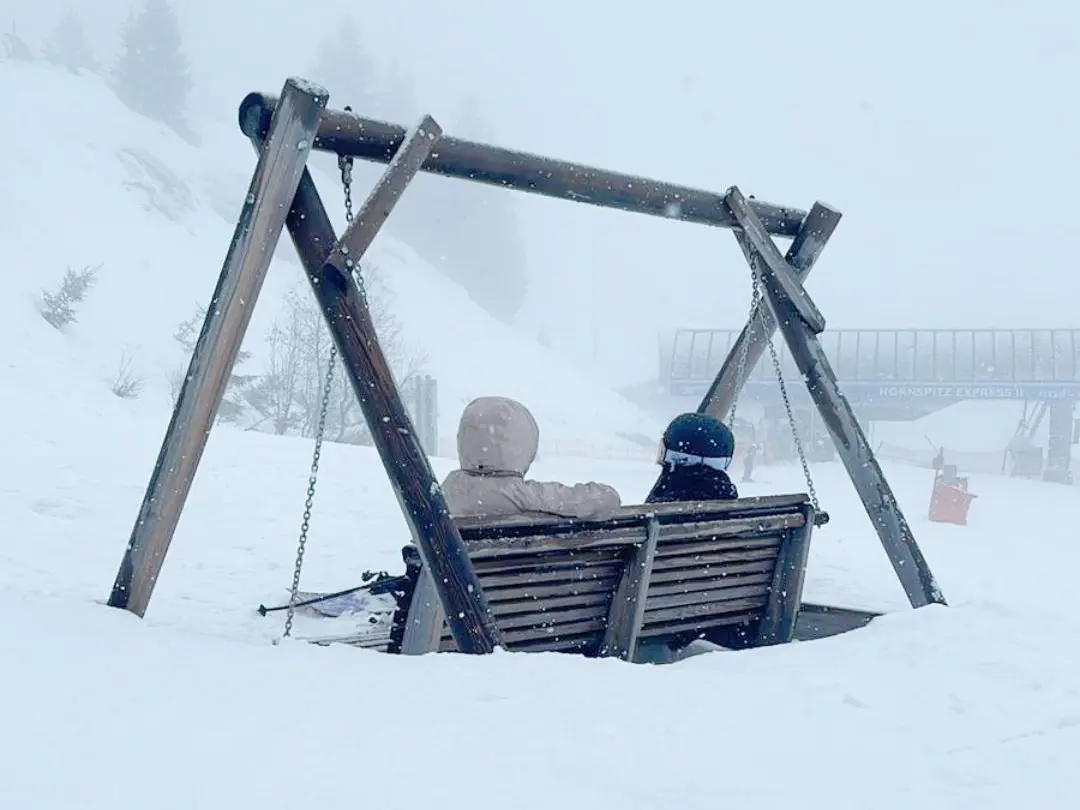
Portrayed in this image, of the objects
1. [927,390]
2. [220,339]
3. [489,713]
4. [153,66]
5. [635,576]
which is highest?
[153,66]

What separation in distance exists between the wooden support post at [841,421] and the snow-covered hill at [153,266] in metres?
21.8

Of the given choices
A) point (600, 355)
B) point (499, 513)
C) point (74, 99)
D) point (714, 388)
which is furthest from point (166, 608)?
point (600, 355)

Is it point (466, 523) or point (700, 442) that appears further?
point (700, 442)

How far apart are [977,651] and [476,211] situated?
5848 centimetres

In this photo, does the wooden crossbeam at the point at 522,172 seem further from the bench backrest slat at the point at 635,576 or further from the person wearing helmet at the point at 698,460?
the bench backrest slat at the point at 635,576

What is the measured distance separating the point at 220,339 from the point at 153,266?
4046cm

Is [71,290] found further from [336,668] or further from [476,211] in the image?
[476,211]

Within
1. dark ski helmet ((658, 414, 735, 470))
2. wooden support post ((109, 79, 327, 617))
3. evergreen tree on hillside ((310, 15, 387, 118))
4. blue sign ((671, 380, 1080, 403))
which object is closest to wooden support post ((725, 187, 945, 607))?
dark ski helmet ((658, 414, 735, 470))

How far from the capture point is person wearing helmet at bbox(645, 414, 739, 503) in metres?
5.37

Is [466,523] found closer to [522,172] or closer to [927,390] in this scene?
[522,172]

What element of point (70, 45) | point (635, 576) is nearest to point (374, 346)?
point (635, 576)

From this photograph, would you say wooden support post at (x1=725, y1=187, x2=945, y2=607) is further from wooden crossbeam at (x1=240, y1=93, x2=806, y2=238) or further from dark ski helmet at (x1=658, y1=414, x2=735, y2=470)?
dark ski helmet at (x1=658, y1=414, x2=735, y2=470)

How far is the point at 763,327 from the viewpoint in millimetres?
6457

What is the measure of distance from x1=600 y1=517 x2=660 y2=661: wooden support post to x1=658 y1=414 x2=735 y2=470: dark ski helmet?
1.07m
